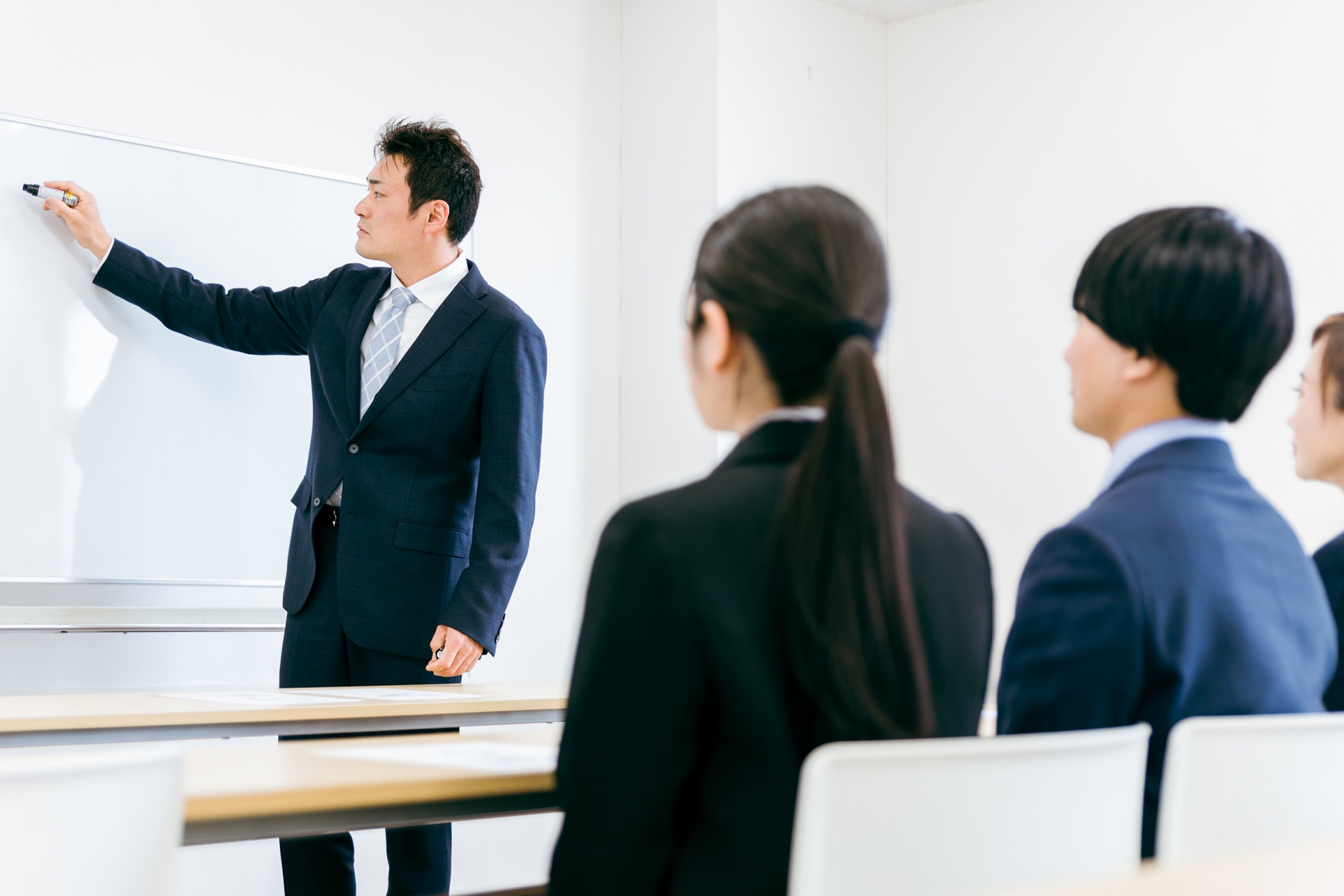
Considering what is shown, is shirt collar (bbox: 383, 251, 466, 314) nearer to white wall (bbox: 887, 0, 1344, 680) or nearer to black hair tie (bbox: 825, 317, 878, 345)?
black hair tie (bbox: 825, 317, 878, 345)

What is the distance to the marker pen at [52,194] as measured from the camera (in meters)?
2.73

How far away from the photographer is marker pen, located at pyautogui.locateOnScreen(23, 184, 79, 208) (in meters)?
2.73

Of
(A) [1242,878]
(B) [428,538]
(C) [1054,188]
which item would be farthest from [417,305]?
(C) [1054,188]

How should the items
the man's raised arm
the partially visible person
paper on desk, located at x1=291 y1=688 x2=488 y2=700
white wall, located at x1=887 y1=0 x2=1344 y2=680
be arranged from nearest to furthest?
1. the partially visible person
2. paper on desk, located at x1=291 y1=688 x2=488 y2=700
3. the man's raised arm
4. white wall, located at x1=887 y1=0 x2=1344 y2=680

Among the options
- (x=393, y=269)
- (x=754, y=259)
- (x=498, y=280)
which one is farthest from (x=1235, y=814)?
(x=498, y=280)

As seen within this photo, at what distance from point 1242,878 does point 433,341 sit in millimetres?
2062

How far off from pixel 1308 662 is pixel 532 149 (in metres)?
3.09

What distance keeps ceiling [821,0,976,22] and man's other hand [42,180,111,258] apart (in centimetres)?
268

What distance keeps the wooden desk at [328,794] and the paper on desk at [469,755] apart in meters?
0.03

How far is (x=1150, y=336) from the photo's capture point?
4.29 feet

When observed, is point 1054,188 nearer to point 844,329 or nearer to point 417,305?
point 417,305

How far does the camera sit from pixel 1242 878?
0.67m

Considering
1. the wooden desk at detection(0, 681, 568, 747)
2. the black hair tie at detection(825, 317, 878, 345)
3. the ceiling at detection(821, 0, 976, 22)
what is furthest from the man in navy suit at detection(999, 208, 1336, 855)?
the ceiling at detection(821, 0, 976, 22)

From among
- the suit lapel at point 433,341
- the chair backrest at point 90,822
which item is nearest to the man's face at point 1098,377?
the chair backrest at point 90,822
